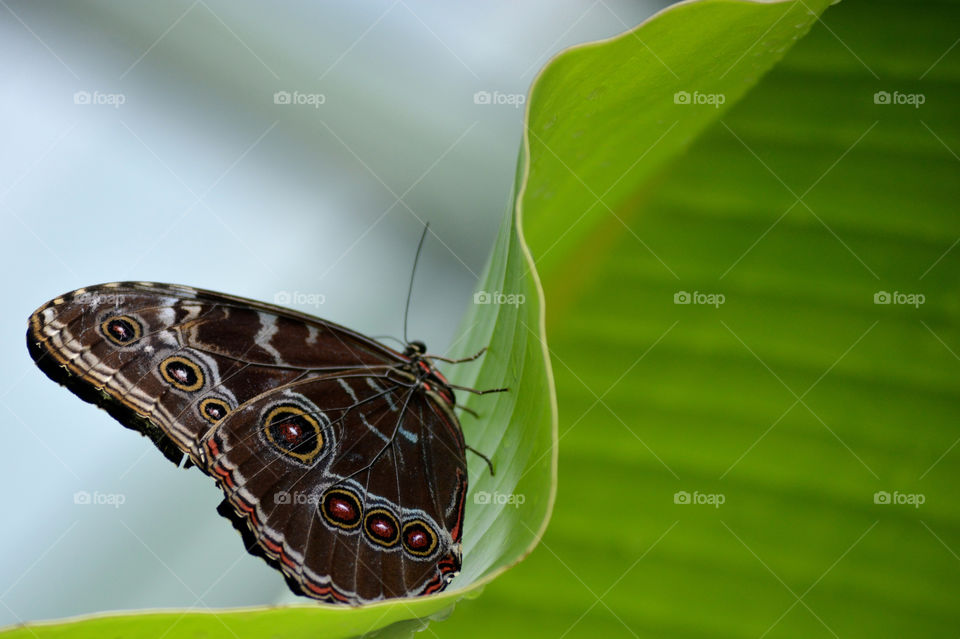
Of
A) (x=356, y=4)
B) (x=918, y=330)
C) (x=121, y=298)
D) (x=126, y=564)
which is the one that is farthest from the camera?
(x=356, y=4)

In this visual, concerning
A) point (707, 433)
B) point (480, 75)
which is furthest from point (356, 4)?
point (707, 433)

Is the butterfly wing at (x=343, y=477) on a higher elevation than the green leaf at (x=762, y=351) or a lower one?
lower

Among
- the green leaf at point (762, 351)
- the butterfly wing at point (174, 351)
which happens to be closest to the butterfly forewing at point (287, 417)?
the butterfly wing at point (174, 351)

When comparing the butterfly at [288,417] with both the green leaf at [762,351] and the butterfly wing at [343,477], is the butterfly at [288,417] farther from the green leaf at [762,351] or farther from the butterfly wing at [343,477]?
the green leaf at [762,351]

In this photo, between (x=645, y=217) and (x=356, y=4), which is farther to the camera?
(x=356, y=4)

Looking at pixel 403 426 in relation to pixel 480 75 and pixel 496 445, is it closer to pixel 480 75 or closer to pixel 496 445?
pixel 496 445

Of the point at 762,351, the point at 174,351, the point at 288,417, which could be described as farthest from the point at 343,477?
the point at 762,351

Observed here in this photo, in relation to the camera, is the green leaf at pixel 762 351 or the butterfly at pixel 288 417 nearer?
the green leaf at pixel 762 351
